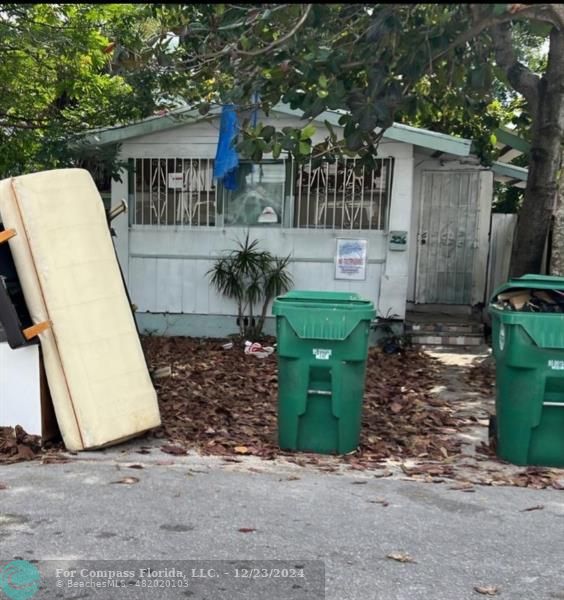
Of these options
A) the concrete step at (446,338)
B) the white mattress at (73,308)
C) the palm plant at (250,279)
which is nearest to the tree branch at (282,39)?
the white mattress at (73,308)

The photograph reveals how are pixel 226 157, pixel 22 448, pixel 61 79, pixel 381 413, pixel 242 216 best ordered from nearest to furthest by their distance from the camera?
pixel 22 448
pixel 381 413
pixel 61 79
pixel 226 157
pixel 242 216

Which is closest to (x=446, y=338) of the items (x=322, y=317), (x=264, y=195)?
(x=264, y=195)

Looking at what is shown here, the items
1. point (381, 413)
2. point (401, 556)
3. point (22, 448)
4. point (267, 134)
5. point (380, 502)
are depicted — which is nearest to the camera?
point (401, 556)

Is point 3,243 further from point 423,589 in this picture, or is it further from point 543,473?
point 543,473

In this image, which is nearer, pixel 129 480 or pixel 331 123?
pixel 129 480

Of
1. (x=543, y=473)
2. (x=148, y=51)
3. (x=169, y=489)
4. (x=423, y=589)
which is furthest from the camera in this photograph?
→ (x=148, y=51)

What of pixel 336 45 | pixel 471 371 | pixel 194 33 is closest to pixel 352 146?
pixel 336 45

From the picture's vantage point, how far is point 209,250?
386 inches

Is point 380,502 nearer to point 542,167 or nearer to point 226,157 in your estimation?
point 542,167

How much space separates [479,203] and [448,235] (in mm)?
746

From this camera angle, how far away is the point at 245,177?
9602mm

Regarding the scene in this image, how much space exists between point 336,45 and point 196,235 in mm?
5460

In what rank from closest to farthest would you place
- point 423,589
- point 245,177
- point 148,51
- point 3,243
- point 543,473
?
point 423,589
point 543,473
point 3,243
point 148,51
point 245,177

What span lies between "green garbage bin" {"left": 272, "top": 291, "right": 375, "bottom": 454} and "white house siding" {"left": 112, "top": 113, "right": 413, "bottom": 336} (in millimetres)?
4467
